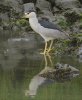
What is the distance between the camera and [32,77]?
12.3 meters

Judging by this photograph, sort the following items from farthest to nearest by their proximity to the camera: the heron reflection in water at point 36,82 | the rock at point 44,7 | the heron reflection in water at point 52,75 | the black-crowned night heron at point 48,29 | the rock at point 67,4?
1. the rock at point 44,7
2. the rock at point 67,4
3. the black-crowned night heron at point 48,29
4. the heron reflection in water at point 52,75
5. the heron reflection in water at point 36,82

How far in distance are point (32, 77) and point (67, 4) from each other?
55.0 ft

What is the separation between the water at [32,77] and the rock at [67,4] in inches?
412

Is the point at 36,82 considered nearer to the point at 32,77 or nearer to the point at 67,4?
the point at 32,77

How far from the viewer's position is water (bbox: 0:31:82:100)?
1029 centimetres

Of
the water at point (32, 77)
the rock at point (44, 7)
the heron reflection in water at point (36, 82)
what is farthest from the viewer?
the rock at point (44, 7)

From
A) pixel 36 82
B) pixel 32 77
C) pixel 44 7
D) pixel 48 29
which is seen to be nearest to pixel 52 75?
pixel 32 77

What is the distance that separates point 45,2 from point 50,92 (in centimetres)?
1978

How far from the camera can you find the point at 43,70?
13.2 m

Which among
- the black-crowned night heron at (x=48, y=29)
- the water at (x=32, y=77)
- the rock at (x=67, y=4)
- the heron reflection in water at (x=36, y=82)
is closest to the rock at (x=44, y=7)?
the rock at (x=67, y=4)

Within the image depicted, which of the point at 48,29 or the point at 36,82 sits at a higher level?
the point at 48,29

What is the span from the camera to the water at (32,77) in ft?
33.8

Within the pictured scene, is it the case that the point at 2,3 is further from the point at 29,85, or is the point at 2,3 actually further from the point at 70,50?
the point at 29,85

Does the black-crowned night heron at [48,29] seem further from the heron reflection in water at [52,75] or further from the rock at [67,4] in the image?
the rock at [67,4]
